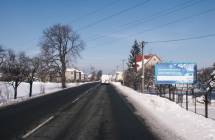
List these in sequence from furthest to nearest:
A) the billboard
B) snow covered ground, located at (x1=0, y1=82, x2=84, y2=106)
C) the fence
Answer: the billboard < snow covered ground, located at (x1=0, y1=82, x2=84, y2=106) < the fence

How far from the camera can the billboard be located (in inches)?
1479

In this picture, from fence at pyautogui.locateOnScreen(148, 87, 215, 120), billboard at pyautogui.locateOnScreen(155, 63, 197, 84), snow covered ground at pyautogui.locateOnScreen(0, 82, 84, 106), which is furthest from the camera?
billboard at pyautogui.locateOnScreen(155, 63, 197, 84)

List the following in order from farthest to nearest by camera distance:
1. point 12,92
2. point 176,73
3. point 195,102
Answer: point 12,92 → point 176,73 → point 195,102

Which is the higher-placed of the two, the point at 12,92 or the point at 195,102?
the point at 195,102

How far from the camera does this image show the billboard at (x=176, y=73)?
123ft

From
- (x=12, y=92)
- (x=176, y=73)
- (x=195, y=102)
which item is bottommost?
(x=12, y=92)

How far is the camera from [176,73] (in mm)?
38000

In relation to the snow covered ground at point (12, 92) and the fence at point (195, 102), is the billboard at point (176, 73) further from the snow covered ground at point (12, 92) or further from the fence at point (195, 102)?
the snow covered ground at point (12, 92)

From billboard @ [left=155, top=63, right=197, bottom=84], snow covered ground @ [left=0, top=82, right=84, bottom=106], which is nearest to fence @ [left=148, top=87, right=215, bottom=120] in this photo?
billboard @ [left=155, top=63, right=197, bottom=84]

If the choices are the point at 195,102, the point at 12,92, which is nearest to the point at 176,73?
the point at 195,102

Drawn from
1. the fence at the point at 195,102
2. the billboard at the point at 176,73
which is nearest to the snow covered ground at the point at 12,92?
the fence at the point at 195,102

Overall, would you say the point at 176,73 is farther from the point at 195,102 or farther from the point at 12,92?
the point at 12,92

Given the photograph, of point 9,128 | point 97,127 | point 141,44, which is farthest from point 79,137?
point 141,44

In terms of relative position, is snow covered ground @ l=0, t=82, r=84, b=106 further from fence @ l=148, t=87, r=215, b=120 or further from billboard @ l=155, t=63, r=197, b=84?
billboard @ l=155, t=63, r=197, b=84
